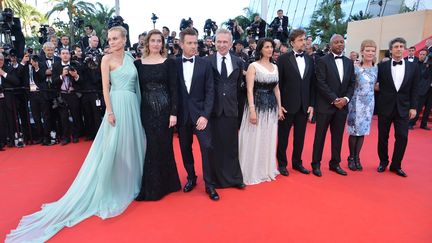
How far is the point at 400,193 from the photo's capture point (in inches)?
135

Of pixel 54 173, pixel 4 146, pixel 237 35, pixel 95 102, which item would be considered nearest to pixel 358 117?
pixel 54 173

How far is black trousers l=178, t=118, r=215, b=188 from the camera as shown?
3.25 m

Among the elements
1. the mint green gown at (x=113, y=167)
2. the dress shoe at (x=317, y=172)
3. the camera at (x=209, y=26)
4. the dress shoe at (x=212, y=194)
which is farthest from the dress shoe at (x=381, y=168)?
the camera at (x=209, y=26)

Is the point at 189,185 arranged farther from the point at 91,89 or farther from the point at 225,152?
the point at 91,89

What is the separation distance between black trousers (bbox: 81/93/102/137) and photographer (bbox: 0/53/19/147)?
1103mm

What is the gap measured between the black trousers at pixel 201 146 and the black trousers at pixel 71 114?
312 cm

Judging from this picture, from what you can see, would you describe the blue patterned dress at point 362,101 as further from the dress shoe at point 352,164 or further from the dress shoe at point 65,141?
the dress shoe at point 65,141

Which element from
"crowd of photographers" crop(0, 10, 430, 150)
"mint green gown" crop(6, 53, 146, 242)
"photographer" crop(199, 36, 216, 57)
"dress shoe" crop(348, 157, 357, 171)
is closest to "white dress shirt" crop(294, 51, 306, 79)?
"dress shoe" crop(348, 157, 357, 171)

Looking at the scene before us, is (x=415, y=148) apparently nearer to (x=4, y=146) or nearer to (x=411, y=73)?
(x=411, y=73)

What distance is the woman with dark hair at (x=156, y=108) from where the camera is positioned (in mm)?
3064

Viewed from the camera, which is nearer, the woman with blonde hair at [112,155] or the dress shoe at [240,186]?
the woman with blonde hair at [112,155]

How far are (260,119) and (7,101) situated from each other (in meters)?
4.39

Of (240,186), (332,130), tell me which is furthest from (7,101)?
(332,130)

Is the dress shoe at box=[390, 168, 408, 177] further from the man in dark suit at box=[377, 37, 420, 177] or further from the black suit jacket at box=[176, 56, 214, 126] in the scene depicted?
the black suit jacket at box=[176, 56, 214, 126]
